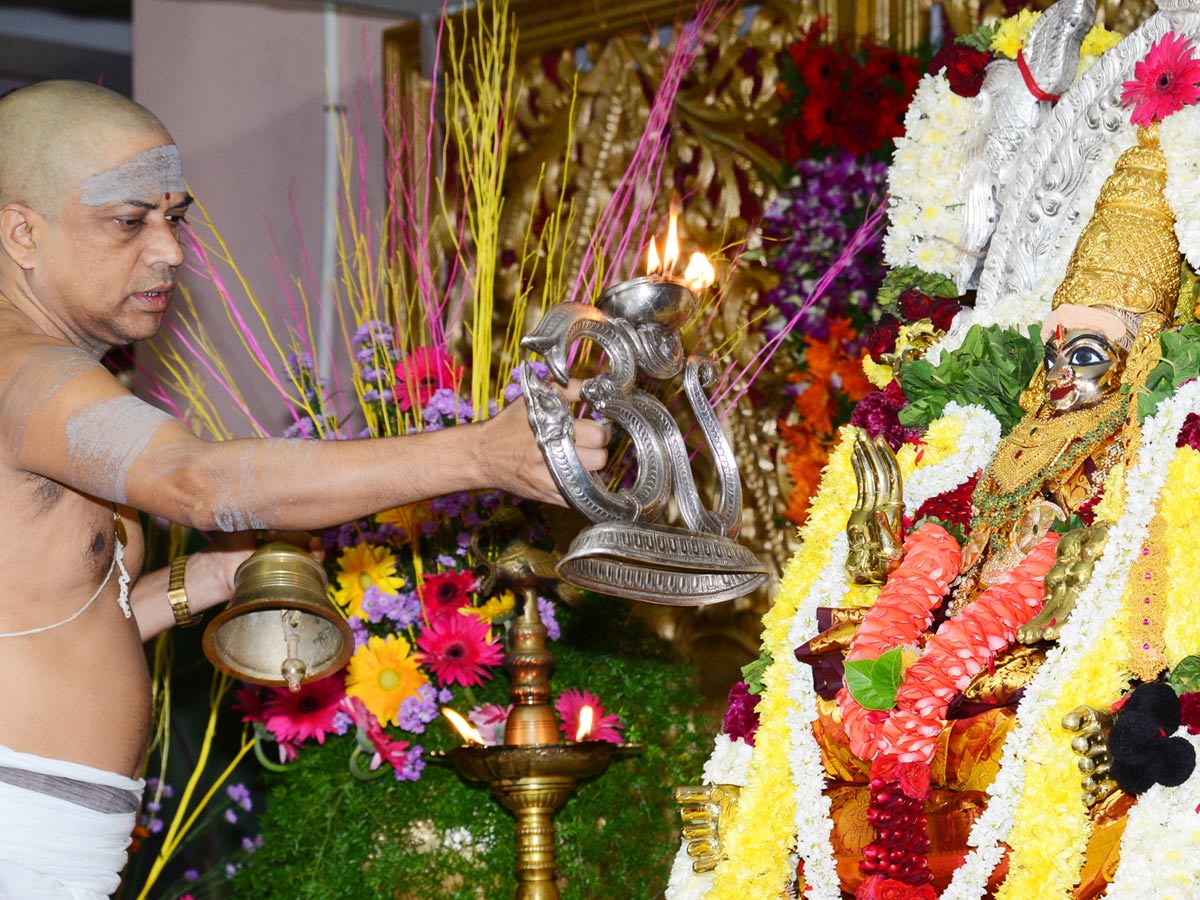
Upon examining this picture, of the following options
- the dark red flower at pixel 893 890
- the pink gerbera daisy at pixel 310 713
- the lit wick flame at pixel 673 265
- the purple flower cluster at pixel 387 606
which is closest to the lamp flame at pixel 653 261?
the lit wick flame at pixel 673 265

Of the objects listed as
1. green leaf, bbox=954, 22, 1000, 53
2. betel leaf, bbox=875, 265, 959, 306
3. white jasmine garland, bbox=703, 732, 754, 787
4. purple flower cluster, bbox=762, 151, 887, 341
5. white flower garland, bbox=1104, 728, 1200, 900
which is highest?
purple flower cluster, bbox=762, 151, 887, 341

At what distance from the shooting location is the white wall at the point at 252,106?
4469mm

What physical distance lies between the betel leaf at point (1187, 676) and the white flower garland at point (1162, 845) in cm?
Answer: 5

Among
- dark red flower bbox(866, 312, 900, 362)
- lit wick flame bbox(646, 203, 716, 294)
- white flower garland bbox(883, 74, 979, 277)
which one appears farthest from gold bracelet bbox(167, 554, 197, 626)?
white flower garland bbox(883, 74, 979, 277)

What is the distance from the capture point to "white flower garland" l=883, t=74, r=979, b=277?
279cm

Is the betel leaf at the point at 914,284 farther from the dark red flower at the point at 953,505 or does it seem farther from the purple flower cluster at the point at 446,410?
the purple flower cluster at the point at 446,410

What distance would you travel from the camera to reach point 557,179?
13.9 ft

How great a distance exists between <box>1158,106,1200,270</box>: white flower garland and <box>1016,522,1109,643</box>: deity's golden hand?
1.53 ft

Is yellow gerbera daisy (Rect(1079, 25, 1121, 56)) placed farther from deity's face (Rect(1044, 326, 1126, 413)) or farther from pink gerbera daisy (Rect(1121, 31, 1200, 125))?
deity's face (Rect(1044, 326, 1126, 413))

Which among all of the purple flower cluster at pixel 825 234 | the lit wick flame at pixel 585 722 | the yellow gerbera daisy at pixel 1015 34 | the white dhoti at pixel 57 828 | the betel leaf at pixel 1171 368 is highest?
the purple flower cluster at pixel 825 234

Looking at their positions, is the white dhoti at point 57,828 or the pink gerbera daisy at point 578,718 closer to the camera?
the white dhoti at point 57,828

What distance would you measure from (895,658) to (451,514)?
1.02 metres

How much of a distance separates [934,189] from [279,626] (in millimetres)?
1396

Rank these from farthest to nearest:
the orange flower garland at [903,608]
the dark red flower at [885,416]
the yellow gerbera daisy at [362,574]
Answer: the yellow gerbera daisy at [362,574] < the dark red flower at [885,416] < the orange flower garland at [903,608]
